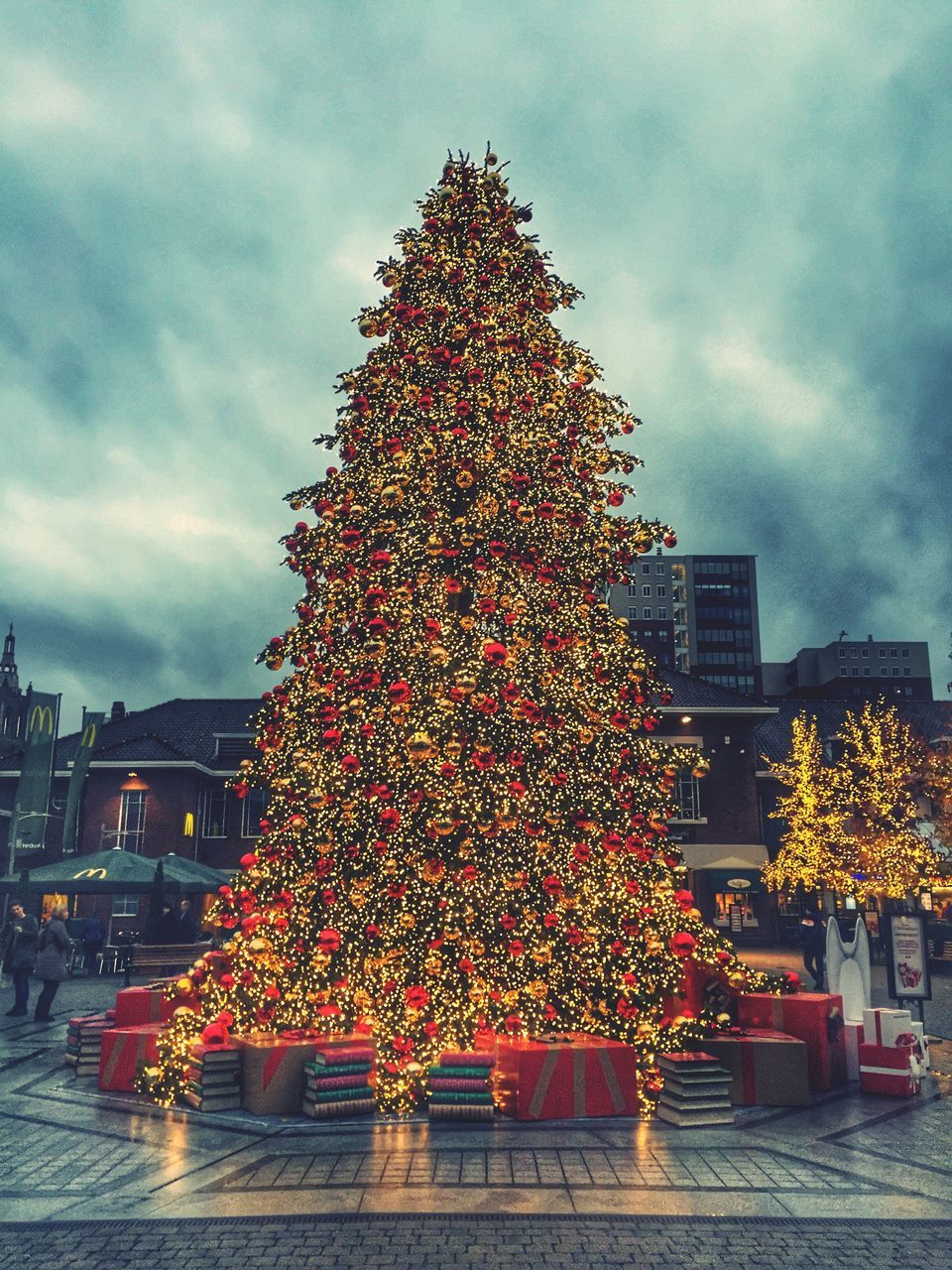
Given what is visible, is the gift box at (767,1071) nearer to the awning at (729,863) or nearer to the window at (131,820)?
the awning at (729,863)

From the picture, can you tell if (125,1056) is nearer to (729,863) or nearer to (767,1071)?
(767,1071)

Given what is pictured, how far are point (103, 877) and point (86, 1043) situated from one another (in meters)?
9.66

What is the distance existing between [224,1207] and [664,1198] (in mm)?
3100

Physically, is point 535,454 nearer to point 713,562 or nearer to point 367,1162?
point 367,1162

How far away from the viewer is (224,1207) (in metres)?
6.50

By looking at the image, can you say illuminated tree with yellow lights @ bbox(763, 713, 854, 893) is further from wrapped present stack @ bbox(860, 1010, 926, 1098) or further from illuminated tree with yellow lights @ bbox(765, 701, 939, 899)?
wrapped present stack @ bbox(860, 1010, 926, 1098)

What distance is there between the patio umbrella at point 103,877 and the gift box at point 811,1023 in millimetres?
13864

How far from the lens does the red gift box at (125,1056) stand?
1017 cm

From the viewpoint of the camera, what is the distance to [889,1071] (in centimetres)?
1022

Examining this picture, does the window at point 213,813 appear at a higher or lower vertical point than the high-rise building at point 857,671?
lower

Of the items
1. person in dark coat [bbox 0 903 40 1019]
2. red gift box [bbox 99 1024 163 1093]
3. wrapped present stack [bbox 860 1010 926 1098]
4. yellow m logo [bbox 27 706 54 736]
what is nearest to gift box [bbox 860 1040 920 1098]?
wrapped present stack [bbox 860 1010 926 1098]

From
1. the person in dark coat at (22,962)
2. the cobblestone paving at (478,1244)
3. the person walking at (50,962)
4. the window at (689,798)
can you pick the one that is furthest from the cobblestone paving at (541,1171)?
the window at (689,798)

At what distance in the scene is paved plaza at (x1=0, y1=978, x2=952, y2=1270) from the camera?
577 cm

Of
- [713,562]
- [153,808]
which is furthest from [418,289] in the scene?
[713,562]
